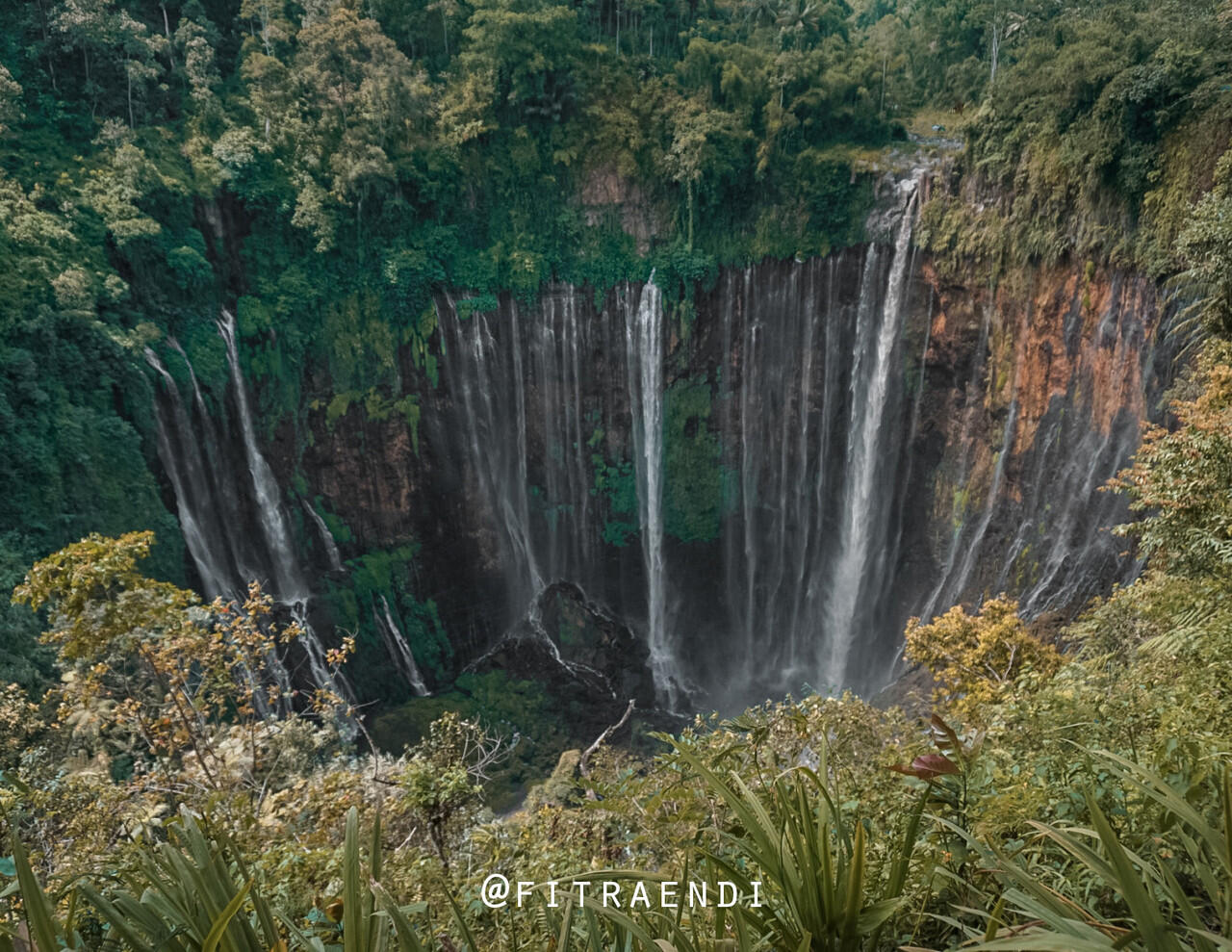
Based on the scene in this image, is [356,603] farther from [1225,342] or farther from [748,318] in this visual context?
[1225,342]

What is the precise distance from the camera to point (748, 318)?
1561cm

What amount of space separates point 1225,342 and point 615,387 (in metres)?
10.5

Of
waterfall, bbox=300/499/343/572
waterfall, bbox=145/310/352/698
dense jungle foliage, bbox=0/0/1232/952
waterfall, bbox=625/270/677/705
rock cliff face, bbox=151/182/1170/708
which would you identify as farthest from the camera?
waterfall, bbox=625/270/677/705

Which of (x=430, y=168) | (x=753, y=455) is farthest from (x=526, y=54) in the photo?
(x=753, y=455)

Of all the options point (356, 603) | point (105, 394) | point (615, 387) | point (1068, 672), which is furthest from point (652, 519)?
point (1068, 672)

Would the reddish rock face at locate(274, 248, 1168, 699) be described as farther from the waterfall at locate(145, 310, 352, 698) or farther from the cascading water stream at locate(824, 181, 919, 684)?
the waterfall at locate(145, 310, 352, 698)

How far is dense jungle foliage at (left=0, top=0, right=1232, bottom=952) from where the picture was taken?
5.47ft

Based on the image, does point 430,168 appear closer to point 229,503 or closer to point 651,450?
point 651,450

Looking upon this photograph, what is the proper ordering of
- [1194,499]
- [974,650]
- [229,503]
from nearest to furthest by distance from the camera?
[1194,499]
[974,650]
[229,503]

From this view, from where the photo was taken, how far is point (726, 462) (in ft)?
54.3

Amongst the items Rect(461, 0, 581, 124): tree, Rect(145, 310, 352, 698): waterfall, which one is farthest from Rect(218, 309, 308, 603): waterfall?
Rect(461, 0, 581, 124): tree

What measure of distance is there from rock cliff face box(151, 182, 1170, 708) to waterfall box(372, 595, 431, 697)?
1.04 ft

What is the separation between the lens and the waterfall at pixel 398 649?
15188 millimetres

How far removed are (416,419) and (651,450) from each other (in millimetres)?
4962
